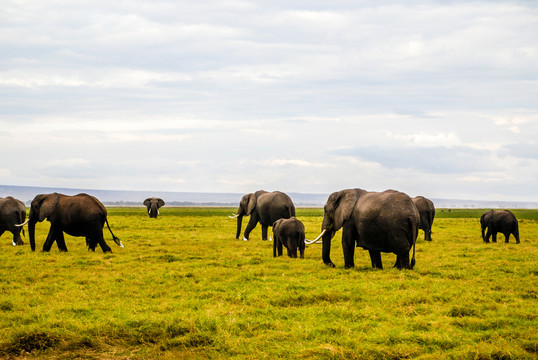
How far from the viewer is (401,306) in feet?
39.0

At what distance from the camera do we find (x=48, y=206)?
2234 cm

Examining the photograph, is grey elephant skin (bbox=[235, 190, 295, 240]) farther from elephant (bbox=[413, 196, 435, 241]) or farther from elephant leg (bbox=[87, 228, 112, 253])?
elephant leg (bbox=[87, 228, 112, 253])

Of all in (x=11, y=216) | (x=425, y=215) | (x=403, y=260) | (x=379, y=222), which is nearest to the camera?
(x=379, y=222)

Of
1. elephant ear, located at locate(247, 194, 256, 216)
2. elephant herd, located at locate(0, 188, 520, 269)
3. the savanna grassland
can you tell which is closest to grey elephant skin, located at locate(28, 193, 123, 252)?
elephant herd, located at locate(0, 188, 520, 269)

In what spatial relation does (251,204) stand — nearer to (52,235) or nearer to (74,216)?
(74,216)

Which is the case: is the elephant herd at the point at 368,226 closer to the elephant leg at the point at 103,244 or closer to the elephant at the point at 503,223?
the elephant leg at the point at 103,244

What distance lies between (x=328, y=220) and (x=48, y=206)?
1241cm

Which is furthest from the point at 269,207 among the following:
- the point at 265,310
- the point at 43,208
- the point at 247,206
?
the point at 265,310

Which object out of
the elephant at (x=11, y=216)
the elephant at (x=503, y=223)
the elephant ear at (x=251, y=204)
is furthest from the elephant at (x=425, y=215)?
the elephant at (x=11, y=216)

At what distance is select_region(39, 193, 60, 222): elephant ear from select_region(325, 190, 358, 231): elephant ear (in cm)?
1213

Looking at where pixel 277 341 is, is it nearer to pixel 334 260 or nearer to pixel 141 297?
pixel 141 297

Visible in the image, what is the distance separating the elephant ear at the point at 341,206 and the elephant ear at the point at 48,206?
12.1 meters

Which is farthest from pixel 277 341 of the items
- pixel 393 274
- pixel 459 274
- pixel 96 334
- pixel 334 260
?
pixel 334 260

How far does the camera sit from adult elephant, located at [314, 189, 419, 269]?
51.8ft
